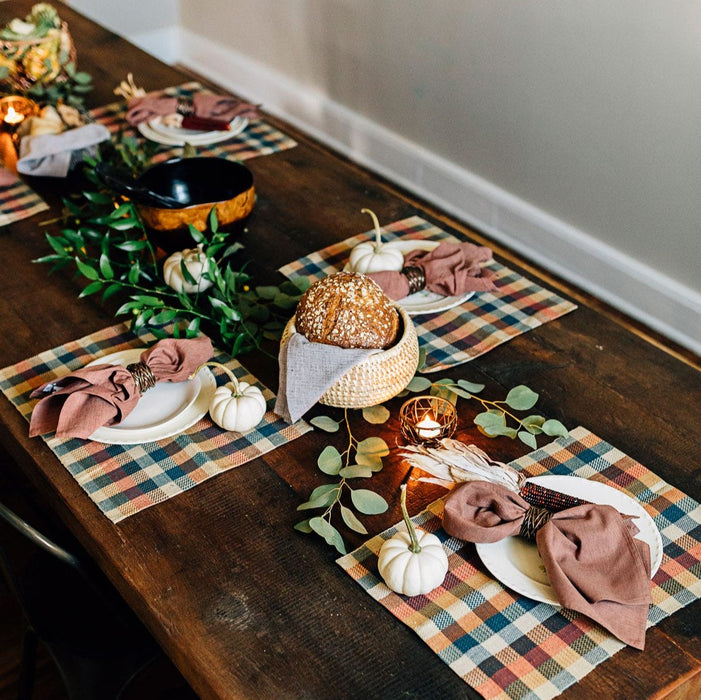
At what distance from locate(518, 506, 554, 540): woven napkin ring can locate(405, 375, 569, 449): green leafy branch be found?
0.17 meters

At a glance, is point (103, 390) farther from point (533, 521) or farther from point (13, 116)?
point (13, 116)

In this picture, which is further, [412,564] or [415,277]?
[415,277]

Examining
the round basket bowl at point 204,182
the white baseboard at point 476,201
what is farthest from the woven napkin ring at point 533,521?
the white baseboard at point 476,201

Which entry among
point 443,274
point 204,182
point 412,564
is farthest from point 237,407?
point 204,182

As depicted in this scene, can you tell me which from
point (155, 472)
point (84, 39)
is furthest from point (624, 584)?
point (84, 39)

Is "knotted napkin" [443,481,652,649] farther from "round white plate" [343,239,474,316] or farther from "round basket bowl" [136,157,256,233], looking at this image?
"round basket bowl" [136,157,256,233]

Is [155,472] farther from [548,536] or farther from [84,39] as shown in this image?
[84,39]

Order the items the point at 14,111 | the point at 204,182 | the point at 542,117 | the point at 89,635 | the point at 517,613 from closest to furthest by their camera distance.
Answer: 1. the point at 517,613
2. the point at 89,635
3. the point at 204,182
4. the point at 14,111
5. the point at 542,117

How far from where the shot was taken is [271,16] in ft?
12.9

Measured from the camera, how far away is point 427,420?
1.29 metres

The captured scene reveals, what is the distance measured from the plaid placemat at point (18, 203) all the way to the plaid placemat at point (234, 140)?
0.95ft

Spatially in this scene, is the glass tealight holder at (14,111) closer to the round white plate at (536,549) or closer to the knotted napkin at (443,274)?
the knotted napkin at (443,274)

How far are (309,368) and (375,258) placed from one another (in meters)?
0.37

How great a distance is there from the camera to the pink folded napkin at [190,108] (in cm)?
218
